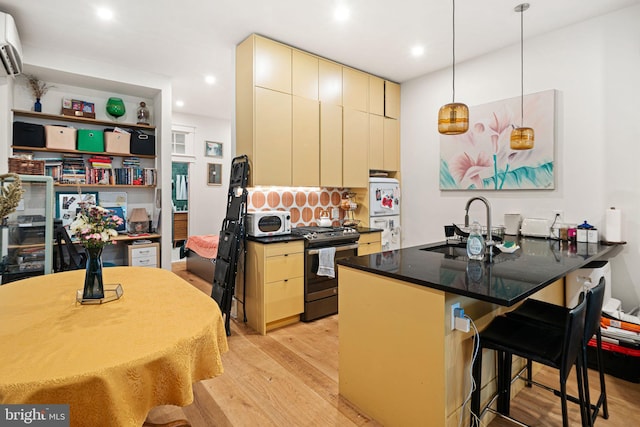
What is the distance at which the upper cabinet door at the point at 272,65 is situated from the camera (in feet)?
11.2

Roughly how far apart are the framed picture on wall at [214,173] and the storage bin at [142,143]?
2.13 metres

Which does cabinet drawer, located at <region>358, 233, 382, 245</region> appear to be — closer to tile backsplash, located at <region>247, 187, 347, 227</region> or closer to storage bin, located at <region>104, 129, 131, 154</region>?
tile backsplash, located at <region>247, 187, 347, 227</region>

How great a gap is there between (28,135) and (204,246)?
243cm

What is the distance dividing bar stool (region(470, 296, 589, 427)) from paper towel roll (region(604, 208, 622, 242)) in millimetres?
1600

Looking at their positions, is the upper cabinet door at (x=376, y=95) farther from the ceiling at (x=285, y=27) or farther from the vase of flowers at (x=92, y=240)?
the vase of flowers at (x=92, y=240)

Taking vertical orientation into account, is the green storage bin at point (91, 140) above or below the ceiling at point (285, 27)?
below

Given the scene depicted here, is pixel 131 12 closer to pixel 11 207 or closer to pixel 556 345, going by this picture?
pixel 11 207

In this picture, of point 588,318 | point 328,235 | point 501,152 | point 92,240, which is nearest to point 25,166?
point 92,240

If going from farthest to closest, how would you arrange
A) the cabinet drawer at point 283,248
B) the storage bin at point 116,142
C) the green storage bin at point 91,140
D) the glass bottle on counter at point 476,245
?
the storage bin at point 116,142 → the green storage bin at point 91,140 → the cabinet drawer at point 283,248 → the glass bottle on counter at point 476,245

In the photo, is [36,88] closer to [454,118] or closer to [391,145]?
[391,145]

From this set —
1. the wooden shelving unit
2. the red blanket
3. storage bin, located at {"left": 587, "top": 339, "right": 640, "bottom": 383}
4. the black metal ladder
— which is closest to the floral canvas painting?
storage bin, located at {"left": 587, "top": 339, "right": 640, "bottom": 383}

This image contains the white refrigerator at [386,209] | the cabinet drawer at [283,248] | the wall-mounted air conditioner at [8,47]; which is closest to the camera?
the wall-mounted air conditioner at [8,47]

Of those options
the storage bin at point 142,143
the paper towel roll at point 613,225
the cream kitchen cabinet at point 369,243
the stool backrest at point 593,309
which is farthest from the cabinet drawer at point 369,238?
the storage bin at point 142,143

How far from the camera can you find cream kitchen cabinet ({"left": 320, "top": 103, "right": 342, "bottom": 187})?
3977 mm
